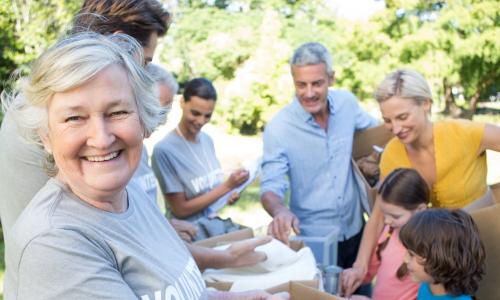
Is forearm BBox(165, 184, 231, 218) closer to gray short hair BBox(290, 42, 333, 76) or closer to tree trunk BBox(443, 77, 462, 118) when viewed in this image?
gray short hair BBox(290, 42, 333, 76)

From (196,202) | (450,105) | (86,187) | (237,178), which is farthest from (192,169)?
(450,105)

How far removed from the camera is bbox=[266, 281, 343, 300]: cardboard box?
1.61 meters

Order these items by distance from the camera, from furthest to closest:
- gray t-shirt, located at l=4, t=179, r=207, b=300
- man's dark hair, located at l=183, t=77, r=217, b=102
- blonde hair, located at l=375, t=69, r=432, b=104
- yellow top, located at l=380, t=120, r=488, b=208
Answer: man's dark hair, located at l=183, t=77, r=217, b=102 < blonde hair, located at l=375, t=69, r=432, b=104 < yellow top, located at l=380, t=120, r=488, b=208 < gray t-shirt, located at l=4, t=179, r=207, b=300

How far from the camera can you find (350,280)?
2297mm

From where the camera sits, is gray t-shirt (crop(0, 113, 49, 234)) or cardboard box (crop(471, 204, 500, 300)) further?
cardboard box (crop(471, 204, 500, 300))

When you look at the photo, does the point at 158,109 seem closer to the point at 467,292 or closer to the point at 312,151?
the point at 467,292

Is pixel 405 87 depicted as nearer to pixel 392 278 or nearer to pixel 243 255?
pixel 392 278

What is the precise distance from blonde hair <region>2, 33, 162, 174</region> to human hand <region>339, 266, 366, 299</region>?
1.38 metres

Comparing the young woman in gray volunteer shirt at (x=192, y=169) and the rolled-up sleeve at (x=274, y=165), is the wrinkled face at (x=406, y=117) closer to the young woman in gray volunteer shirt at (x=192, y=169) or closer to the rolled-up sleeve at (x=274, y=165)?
the rolled-up sleeve at (x=274, y=165)

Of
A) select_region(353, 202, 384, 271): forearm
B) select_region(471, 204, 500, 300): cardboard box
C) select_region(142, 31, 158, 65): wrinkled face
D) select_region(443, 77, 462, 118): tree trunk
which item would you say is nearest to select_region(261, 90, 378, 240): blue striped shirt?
select_region(353, 202, 384, 271): forearm

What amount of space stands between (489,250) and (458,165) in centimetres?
57

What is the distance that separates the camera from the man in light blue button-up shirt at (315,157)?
2.90 metres

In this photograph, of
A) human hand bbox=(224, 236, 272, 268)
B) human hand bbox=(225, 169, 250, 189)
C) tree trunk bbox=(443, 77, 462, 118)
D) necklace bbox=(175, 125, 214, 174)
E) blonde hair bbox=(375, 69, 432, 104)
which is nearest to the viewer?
human hand bbox=(224, 236, 272, 268)

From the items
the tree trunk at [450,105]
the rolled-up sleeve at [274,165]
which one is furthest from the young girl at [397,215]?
the tree trunk at [450,105]
